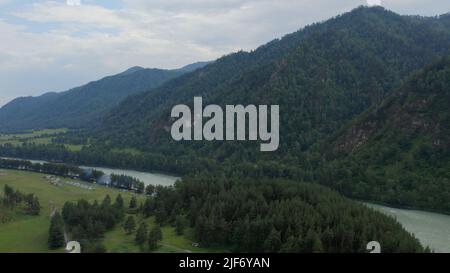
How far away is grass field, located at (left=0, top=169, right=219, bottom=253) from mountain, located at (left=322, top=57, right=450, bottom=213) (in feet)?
182

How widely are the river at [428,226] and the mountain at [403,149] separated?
5.42m

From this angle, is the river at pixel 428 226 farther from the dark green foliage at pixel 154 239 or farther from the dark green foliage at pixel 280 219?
the dark green foliage at pixel 154 239

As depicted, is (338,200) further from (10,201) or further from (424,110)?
(424,110)

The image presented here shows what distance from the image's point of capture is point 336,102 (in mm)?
188625

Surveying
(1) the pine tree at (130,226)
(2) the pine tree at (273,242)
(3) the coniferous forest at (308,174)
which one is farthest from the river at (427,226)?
(1) the pine tree at (130,226)

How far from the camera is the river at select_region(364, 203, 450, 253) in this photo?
71.8 meters

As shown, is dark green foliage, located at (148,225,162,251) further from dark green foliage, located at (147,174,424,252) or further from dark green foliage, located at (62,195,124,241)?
dark green foliage, located at (62,195,124,241)

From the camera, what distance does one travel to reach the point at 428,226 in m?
84.6

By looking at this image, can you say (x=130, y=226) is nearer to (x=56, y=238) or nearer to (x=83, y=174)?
(x=56, y=238)

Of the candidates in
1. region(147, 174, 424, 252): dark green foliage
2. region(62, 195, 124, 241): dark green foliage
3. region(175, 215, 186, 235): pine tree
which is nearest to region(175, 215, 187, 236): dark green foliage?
Answer: region(175, 215, 186, 235): pine tree

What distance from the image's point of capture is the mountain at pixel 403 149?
4313 inches

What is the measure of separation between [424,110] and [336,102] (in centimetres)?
5290

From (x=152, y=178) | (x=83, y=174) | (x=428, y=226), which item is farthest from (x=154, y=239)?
(x=152, y=178)
